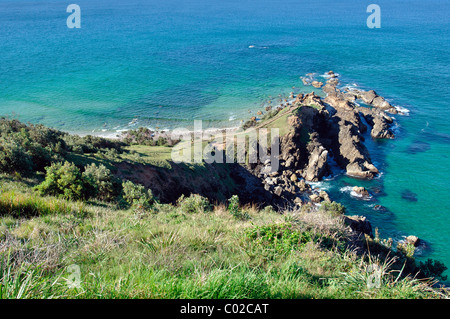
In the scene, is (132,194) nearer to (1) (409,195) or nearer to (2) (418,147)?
(1) (409,195)

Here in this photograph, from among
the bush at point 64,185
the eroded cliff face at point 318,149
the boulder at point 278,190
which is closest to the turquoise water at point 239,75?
the eroded cliff face at point 318,149

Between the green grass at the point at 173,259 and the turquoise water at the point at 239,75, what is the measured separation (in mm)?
21868

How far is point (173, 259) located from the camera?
4.70m

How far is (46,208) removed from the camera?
7.36 meters

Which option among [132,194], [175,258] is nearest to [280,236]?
[175,258]

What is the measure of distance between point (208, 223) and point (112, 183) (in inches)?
296

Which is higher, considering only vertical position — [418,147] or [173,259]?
[173,259]

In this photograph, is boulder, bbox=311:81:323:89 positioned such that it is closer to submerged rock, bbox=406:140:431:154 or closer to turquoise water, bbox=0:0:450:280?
turquoise water, bbox=0:0:450:280

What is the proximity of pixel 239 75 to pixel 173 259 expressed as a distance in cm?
6565

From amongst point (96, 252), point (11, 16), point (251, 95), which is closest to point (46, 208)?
point (96, 252)

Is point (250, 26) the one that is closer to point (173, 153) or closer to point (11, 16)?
point (173, 153)

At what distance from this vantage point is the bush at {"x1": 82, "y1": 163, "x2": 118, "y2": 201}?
36.7 feet

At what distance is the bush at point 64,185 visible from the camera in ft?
32.8

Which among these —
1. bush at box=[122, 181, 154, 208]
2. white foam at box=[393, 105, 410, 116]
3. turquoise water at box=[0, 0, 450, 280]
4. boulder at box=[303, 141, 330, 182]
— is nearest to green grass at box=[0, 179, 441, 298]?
bush at box=[122, 181, 154, 208]
